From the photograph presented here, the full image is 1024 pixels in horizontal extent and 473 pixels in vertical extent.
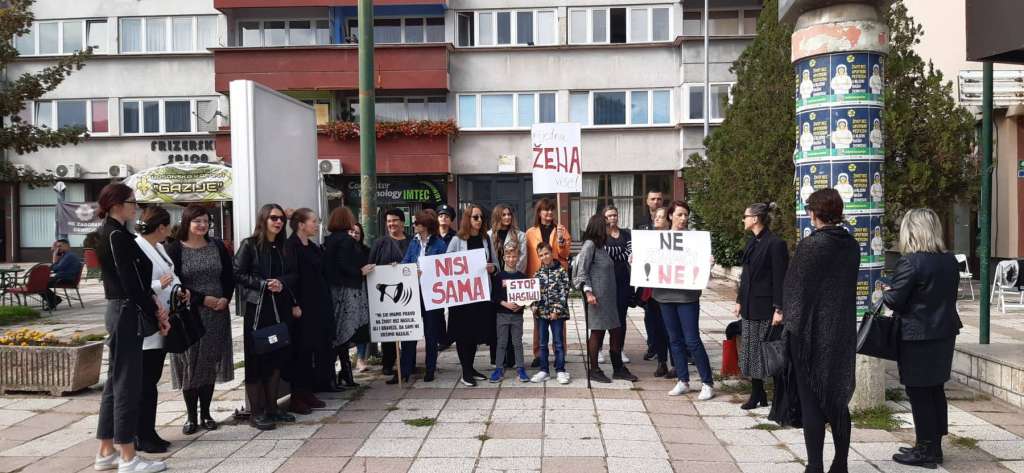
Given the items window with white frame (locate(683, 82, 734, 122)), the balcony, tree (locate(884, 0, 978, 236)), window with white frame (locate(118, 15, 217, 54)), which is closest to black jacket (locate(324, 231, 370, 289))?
tree (locate(884, 0, 978, 236))

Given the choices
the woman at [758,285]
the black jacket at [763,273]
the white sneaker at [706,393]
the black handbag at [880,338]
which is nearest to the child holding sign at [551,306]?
the white sneaker at [706,393]

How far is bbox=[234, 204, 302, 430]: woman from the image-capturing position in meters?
6.97

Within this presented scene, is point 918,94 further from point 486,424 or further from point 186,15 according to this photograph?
point 186,15

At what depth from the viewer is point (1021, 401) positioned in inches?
290

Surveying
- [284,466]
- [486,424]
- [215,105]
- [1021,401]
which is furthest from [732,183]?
[215,105]

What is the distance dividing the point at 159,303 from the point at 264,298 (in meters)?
1.04

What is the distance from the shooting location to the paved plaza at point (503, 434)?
5883mm

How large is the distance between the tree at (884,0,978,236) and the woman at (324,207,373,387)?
10.6m

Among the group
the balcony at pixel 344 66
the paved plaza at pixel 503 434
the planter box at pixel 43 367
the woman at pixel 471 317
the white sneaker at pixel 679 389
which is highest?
the balcony at pixel 344 66

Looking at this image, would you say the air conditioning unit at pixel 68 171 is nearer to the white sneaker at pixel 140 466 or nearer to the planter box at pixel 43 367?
the planter box at pixel 43 367

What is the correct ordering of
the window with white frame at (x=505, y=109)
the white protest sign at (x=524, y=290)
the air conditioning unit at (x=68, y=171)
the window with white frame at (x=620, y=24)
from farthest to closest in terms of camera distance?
the air conditioning unit at (x=68, y=171), the window with white frame at (x=505, y=109), the window with white frame at (x=620, y=24), the white protest sign at (x=524, y=290)

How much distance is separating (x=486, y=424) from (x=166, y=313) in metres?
2.75

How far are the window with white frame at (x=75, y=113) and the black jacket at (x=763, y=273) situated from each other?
92.1 ft

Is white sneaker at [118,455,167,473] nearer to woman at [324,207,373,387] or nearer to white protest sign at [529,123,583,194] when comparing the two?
woman at [324,207,373,387]
